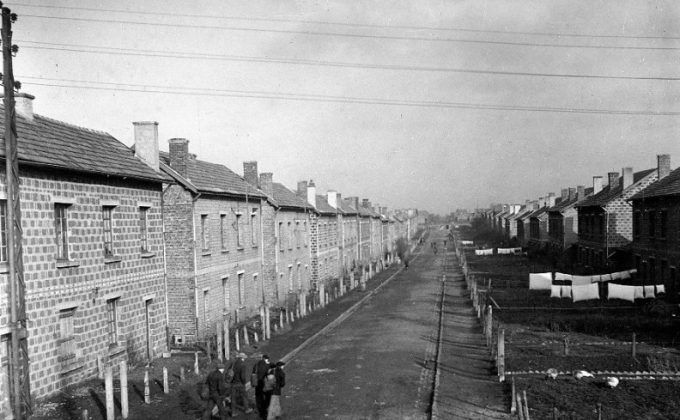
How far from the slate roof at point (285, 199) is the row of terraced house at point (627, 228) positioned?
22121 mm

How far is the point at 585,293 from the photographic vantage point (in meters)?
32.4

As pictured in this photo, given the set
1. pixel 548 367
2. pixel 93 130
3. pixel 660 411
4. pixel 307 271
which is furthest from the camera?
pixel 307 271

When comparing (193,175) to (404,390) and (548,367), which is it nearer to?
(404,390)

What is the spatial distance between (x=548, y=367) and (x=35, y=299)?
15.0 m

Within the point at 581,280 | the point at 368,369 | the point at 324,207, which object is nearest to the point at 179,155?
the point at 368,369

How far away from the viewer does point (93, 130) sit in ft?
73.7

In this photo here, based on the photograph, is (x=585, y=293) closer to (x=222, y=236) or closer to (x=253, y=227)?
(x=253, y=227)

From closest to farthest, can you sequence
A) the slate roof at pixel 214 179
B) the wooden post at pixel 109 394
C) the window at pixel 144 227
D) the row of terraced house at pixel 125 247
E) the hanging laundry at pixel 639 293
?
the wooden post at pixel 109 394 → the row of terraced house at pixel 125 247 → the window at pixel 144 227 → the slate roof at pixel 214 179 → the hanging laundry at pixel 639 293

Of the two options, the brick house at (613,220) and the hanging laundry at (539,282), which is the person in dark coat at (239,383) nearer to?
the hanging laundry at (539,282)

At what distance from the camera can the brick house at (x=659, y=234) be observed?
3147 centimetres

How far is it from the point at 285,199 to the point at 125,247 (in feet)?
68.0

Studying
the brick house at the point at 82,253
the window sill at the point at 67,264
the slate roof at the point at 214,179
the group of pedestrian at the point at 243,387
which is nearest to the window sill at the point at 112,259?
the brick house at the point at 82,253

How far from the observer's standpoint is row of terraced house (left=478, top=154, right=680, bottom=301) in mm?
32625

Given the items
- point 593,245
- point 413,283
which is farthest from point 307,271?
point 593,245
